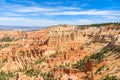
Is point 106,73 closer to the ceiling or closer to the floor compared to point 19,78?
closer to the ceiling

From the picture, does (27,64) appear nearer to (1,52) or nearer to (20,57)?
(20,57)

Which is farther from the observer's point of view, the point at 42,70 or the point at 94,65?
the point at 42,70

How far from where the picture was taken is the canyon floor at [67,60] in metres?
98.9

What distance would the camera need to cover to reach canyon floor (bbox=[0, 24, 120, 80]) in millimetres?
98869

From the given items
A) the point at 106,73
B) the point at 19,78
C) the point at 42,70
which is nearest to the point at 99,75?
the point at 106,73

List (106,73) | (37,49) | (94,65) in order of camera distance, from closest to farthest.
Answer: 1. (106,73)
2. (94,65)
3. (37,49)

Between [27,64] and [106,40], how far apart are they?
45160 mm

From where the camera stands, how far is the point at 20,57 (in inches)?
6786

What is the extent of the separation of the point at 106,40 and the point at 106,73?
64.5m

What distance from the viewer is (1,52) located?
182 meters

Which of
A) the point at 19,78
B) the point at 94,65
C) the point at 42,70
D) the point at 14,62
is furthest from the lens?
the point at 14,62

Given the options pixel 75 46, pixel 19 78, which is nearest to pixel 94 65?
pixel 19 78

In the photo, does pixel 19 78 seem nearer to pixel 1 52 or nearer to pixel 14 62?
pixel 14 62

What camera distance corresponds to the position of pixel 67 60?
482ft
